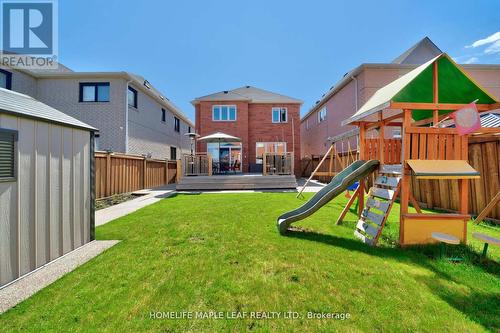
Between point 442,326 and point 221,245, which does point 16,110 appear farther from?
point 442,326

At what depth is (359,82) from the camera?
572 inches

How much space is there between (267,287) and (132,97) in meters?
16.2

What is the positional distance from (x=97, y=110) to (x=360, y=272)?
16723mm

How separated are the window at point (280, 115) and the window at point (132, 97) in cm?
1103

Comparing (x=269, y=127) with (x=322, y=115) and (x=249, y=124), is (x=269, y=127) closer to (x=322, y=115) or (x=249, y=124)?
(x=249, y=124)

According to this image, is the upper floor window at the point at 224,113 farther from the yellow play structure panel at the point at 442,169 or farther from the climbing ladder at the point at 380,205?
the yellow play structure panel at the point at 442,169

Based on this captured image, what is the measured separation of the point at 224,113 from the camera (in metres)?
19.1

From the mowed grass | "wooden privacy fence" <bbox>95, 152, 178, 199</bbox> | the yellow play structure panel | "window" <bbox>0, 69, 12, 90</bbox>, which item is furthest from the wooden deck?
"window" <bbox>0, 69, 12, 90</bbox>

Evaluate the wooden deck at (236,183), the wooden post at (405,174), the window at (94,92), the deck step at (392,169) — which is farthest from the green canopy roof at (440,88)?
the window at (94,92)

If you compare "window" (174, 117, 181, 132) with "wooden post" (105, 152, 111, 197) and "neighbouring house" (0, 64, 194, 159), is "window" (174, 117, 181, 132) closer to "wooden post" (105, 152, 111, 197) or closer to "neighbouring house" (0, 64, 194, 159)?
"neighbouring house" (0, 64, 194, 159)

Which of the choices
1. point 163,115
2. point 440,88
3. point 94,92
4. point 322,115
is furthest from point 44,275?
point 322,115

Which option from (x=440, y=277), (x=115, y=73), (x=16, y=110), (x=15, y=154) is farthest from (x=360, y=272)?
(x=115, y=73)

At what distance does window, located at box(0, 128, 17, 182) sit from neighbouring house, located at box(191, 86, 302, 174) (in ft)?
52.6

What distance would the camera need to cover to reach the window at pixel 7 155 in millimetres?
2783
